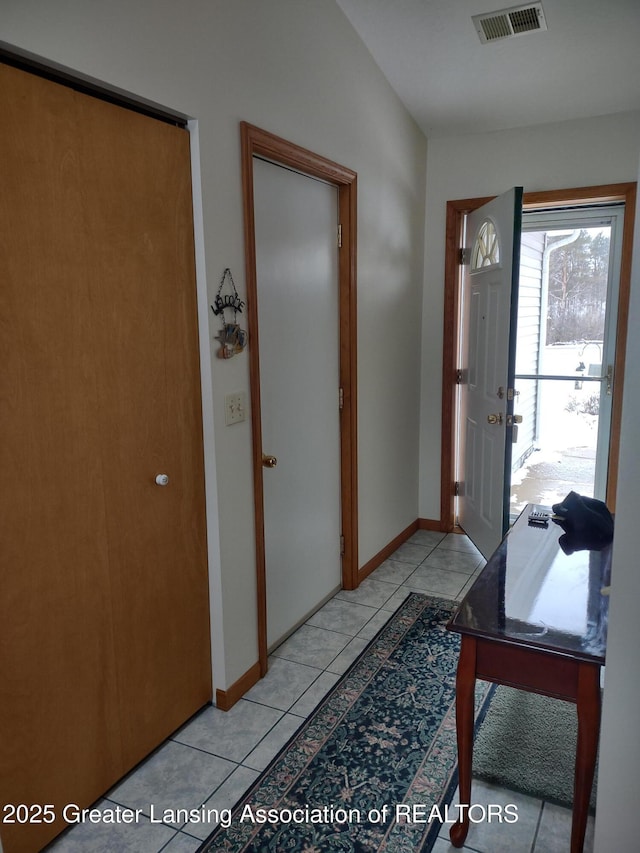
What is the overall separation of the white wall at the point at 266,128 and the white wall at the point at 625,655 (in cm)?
135

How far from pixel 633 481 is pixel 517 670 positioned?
2.17 ft

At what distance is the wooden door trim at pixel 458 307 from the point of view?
3.53m

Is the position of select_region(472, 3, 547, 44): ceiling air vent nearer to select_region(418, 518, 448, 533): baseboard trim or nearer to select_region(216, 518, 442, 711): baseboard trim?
select_region(216, 518, 442, 711): baseboard trim

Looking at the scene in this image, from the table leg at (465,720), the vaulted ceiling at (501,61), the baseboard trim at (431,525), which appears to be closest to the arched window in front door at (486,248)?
the vaulted ceiling at (501,61)

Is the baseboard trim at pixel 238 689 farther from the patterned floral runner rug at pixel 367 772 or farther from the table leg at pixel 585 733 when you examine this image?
the table leg at pixel 585 733

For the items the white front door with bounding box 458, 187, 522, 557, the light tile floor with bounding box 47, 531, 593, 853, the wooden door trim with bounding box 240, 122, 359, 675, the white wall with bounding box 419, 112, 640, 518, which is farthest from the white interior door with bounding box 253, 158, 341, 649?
the white wall with bounding box 419, 112, 640, 518

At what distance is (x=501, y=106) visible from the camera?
3.44 meters

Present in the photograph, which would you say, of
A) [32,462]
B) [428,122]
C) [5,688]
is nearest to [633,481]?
[32,462]

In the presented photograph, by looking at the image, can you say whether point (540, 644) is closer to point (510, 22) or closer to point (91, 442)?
point (91, 442)

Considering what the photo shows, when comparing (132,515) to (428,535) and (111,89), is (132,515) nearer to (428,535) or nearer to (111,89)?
(111,89)

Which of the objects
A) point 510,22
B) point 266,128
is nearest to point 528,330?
point 510,22

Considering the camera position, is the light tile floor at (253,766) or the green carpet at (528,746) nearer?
the light tile floor at (253,766)

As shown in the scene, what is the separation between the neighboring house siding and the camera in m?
4.03

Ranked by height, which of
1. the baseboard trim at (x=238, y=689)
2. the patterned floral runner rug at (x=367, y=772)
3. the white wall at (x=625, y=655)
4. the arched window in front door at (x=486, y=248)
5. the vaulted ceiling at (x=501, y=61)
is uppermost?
the vaulted ceiling at (x=501, y=61)
